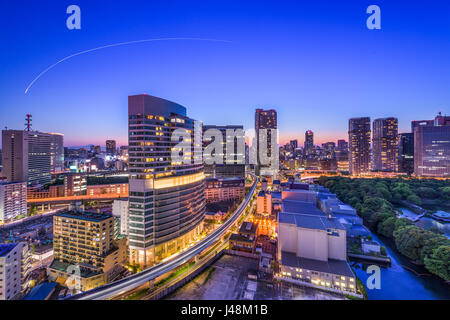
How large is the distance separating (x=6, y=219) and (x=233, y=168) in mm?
39254

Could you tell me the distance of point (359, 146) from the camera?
71500 mm

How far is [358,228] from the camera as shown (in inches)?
917

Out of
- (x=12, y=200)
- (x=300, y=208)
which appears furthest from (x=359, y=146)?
(x=12, y=200)

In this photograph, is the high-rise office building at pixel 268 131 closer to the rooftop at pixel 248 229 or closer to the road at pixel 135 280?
the rooftop at pixel 248 229

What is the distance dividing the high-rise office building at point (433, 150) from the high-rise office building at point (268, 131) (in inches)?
1543

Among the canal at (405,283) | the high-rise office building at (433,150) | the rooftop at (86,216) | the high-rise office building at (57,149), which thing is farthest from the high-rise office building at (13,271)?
the high-rise office building at (433,150)

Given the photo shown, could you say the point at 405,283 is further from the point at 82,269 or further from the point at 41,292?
the point at 41,292

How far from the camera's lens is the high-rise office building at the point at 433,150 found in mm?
49906

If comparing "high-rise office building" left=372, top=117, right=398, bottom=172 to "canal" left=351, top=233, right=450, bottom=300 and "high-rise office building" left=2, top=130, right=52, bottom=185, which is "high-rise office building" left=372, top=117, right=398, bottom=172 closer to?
"canal" left=351, top=233, right=450, bottom=300

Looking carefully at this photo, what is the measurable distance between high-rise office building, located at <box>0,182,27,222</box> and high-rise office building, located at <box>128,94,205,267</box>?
2452 centimetres

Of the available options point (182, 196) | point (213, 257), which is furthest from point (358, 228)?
point (182, 196)

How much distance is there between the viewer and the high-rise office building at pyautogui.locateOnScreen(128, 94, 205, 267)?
16938mm

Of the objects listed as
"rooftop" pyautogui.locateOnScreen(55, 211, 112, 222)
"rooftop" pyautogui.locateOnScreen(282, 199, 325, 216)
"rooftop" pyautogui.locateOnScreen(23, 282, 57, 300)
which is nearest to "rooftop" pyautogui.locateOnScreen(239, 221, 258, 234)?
"rooftop" pyautogui.locateOnScreen(282, 199, 325, 216)
